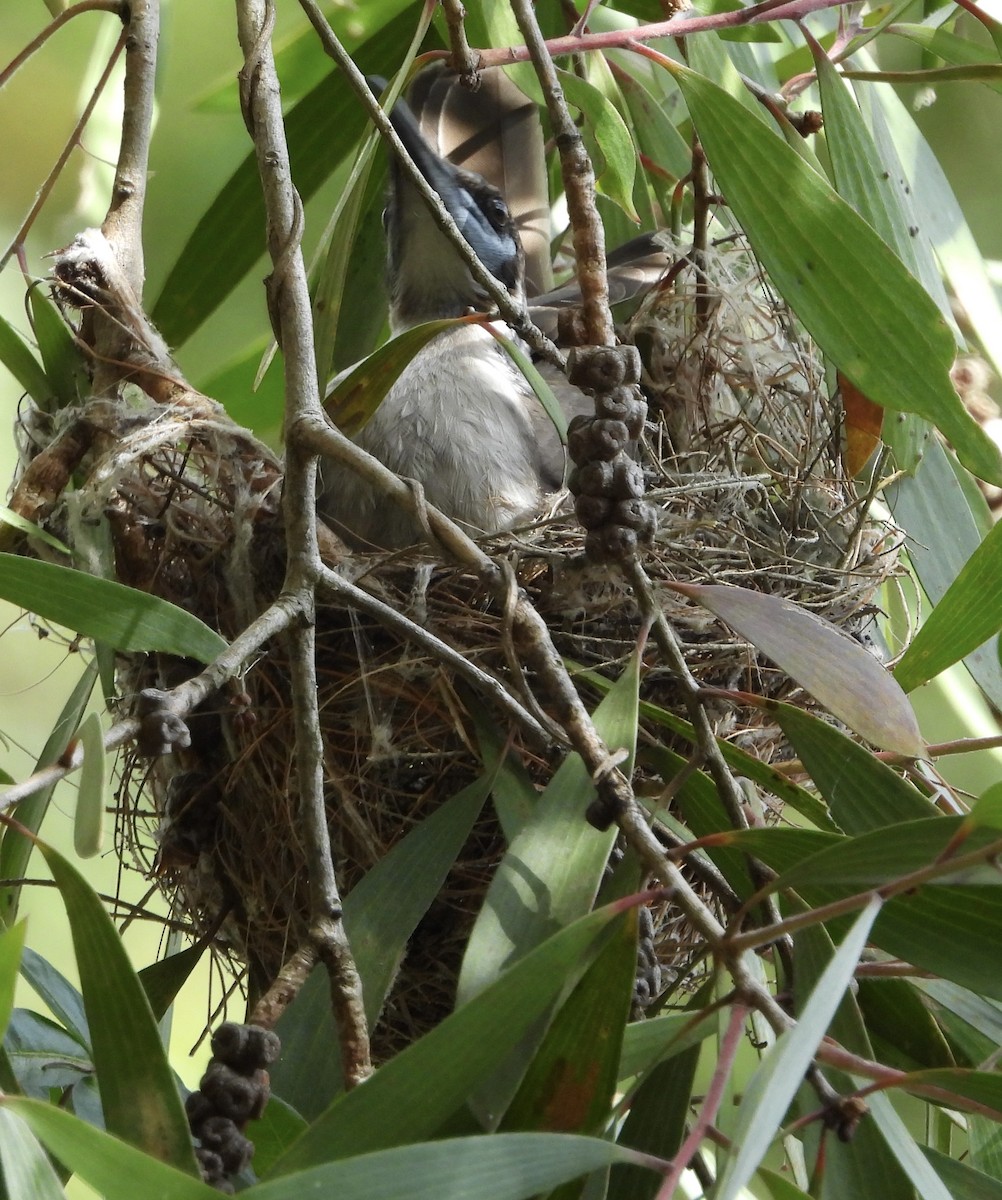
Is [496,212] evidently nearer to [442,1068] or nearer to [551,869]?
[551,869]

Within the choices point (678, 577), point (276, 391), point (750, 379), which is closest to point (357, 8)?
point (276, 391)

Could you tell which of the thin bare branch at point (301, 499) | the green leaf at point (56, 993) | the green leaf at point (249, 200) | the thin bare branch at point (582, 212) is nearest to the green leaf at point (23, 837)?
the green leaf at point (56, 993)

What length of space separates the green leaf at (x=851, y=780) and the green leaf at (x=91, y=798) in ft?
1.60

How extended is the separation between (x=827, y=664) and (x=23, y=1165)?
0.55m

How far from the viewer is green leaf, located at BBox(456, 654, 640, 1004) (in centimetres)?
83

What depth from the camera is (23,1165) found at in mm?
620

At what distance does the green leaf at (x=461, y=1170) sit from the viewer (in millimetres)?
600

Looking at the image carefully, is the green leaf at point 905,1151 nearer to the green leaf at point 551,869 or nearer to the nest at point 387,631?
the green leaf at point 551,869

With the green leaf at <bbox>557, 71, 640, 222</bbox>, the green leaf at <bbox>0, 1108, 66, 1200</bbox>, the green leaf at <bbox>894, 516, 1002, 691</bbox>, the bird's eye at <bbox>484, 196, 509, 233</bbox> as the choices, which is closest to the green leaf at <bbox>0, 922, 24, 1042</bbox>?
the green leaf at <bbox>0, 1108, 66, 1200</bbox>

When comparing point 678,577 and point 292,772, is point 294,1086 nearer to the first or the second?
point 292,772

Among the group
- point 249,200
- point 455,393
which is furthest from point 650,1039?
point 249,200

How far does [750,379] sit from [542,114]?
612 mm

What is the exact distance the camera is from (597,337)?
34.7 inches

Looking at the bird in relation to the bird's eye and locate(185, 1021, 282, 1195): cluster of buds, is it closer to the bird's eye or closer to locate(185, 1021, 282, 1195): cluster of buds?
the bird's eye
